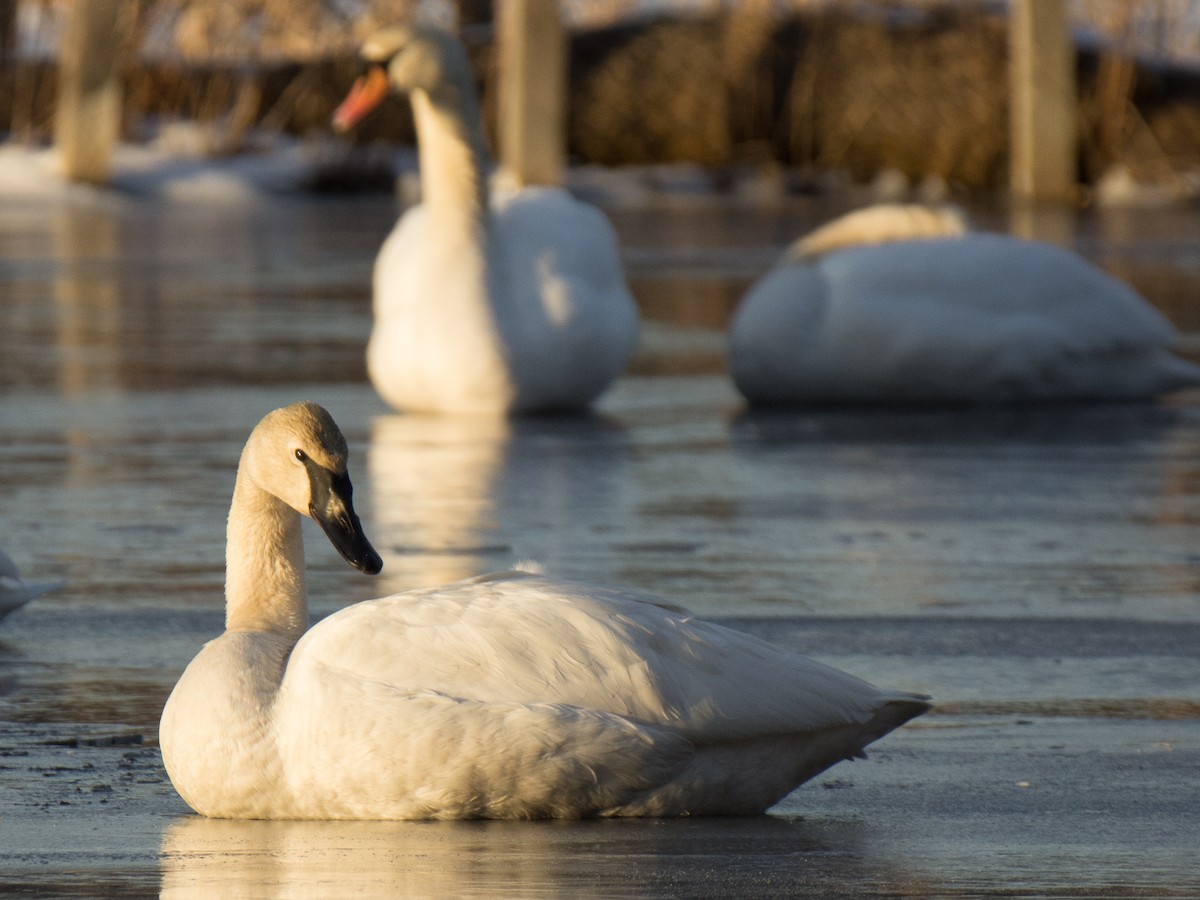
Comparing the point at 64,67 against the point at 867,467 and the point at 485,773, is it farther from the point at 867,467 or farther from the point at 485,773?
the point at 485,773

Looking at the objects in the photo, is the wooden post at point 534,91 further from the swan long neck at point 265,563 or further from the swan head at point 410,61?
the swan long neck at point 265,563

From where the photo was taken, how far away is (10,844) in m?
4.09

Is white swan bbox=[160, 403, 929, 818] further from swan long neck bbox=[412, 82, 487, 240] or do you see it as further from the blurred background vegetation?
the blurred background vegetation

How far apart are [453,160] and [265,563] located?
21.2ft

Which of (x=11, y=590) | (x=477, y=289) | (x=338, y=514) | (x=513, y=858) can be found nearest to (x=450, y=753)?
(x=513, y=858)

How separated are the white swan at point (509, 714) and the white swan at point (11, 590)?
61.1 inches

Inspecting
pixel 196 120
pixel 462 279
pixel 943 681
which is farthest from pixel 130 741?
pixel 196 120

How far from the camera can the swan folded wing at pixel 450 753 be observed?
4.20 m

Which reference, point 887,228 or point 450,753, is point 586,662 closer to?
point 450,753

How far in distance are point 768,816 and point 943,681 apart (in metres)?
1.16

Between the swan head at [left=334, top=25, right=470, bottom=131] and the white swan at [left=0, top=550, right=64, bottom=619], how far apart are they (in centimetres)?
543

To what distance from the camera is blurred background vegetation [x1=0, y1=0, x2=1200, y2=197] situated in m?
28.3

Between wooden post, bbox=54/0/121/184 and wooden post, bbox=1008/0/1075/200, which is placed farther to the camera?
wooden post, bbox=54/0/121/184

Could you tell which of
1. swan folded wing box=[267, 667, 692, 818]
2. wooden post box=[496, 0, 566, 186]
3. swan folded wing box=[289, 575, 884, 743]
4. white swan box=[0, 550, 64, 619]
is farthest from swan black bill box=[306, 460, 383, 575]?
wooden post box=[496, 0, 566, 186]
